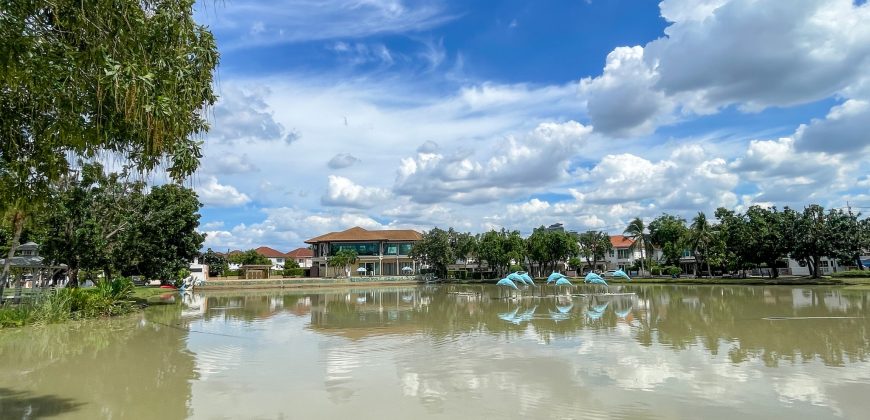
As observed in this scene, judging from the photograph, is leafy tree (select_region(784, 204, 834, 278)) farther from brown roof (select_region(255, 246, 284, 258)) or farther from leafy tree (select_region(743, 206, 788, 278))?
brown roof (select_region(255, 246, 284, 258))

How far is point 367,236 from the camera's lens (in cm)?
8044

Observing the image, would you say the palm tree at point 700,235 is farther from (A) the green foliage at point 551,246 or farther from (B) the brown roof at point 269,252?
(B) the brown roof at point 269,252

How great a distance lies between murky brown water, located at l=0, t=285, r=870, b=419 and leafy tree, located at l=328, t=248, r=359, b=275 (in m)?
52.2

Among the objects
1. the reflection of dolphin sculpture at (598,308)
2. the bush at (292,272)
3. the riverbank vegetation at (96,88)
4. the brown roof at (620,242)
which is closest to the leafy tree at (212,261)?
the bush at (292,272)

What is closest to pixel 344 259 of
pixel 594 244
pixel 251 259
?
pixel 251 259

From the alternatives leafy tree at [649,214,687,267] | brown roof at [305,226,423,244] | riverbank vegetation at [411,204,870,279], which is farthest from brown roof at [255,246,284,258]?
leafy tree at [649,214,687,267]

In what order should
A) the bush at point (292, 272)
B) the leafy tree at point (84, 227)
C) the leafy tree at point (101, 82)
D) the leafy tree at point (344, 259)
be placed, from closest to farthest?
the leafy tree at point (101, 82), the leafy tree at point (84, 227), the bush at point (292, 272), the leafy tree at point (344, 259)

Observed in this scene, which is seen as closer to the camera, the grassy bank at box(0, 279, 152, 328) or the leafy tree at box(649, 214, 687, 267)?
the grassy bank at box(0, 279, 152, 328)

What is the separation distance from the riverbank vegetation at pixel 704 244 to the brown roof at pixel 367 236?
7813 millimetres

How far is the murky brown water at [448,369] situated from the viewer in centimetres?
856

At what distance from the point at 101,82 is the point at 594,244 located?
3011 inches

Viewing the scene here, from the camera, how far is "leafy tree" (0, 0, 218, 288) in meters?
4.91

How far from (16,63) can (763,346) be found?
16268 mm

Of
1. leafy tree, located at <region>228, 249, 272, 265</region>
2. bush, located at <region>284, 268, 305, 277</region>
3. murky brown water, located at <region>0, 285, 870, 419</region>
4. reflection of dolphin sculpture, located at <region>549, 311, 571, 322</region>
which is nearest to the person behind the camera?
murky brown water, located at <region>0, 285, 870, 419</region>
